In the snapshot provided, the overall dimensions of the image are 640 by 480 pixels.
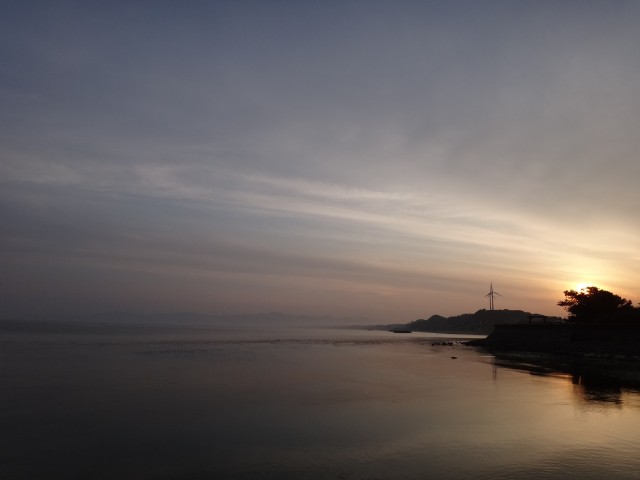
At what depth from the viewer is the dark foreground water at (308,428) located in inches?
693

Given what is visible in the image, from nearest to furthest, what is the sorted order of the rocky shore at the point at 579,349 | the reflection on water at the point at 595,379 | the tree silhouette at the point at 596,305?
the reflection on water at the point at 595,379 → the rocky shore at the point at 579,349 → the tree silhouette at the point at 596,305

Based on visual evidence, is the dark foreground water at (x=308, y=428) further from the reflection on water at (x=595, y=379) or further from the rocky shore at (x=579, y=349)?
the rocky shore at (x=579, y=349)

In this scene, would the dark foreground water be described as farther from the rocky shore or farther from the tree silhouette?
the tree silhouette

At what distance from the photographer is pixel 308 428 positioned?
23.9m

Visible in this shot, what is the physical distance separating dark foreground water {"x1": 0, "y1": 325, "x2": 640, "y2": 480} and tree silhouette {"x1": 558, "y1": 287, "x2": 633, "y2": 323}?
48.1 meters

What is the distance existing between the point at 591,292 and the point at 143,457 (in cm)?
9219

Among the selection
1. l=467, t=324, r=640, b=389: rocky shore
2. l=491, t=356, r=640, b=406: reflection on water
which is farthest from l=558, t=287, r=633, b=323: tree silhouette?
l=491, t=356, r=640, b=406: reflection on water

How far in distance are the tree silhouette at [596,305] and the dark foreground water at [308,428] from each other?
48079mm

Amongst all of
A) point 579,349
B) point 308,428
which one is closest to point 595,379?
point 579,349

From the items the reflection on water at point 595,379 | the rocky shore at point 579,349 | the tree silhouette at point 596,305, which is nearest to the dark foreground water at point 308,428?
the reflection on water at point 595,379

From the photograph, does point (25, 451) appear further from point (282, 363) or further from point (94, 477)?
point (282, 363)

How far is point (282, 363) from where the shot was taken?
6019 centimetres

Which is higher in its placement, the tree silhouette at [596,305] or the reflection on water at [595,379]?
the tree silhouette at [596,305]

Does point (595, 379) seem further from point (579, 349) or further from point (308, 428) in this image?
point (308, 428)
